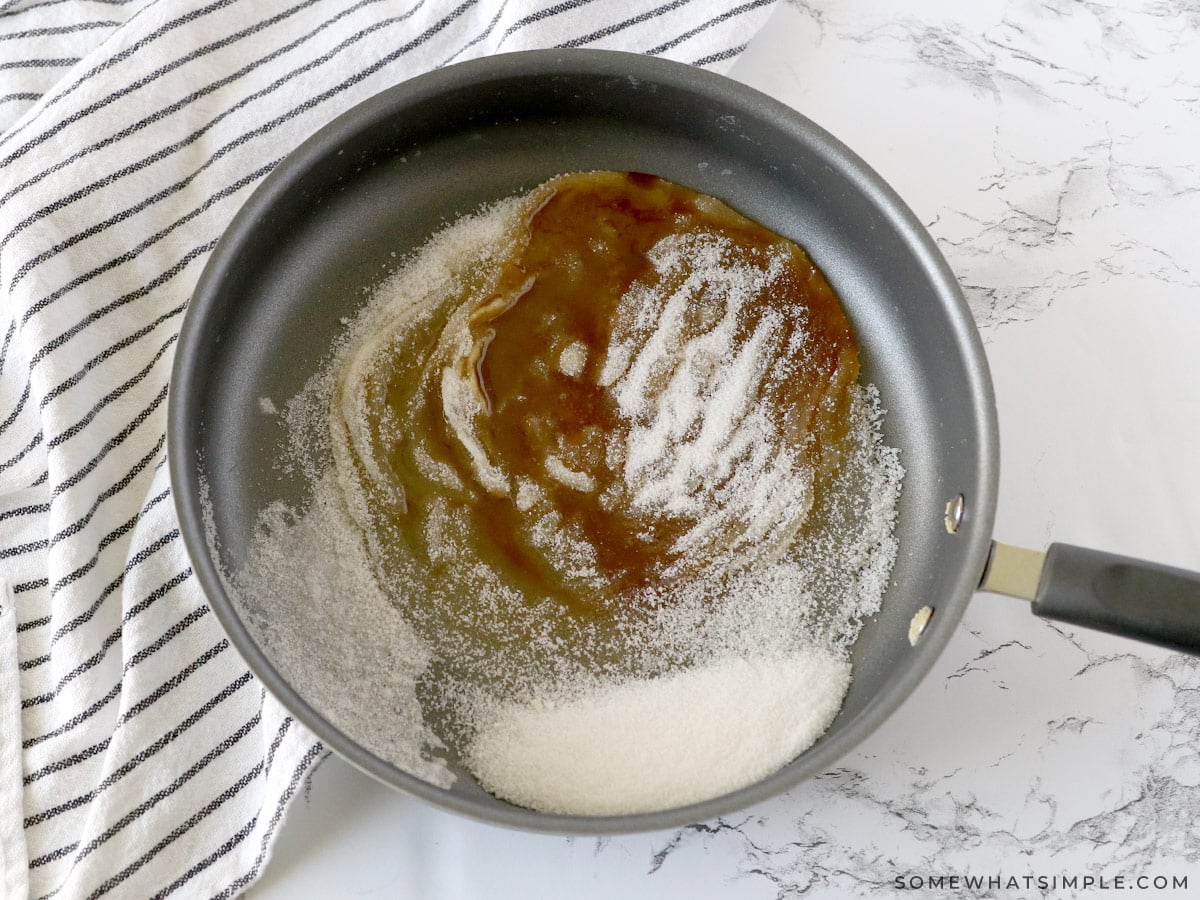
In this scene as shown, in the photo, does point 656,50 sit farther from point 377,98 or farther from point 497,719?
point 497,719

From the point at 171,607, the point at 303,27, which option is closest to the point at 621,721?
the point at 171,607

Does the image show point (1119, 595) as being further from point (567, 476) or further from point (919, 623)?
point (567, 476)

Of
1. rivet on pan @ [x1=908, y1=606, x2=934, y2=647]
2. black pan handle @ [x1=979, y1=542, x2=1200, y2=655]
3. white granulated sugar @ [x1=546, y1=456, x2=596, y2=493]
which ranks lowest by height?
rivet on pan @ [x1=908, y1=606, x2=934, y2=647]

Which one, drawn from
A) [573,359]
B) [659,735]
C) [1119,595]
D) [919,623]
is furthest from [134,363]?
[1119,595]

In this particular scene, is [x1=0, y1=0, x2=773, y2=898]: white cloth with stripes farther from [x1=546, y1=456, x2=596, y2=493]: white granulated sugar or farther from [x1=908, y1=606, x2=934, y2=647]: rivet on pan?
[x1=908, y1=606, x2=934, y2=647]: rivet on pan

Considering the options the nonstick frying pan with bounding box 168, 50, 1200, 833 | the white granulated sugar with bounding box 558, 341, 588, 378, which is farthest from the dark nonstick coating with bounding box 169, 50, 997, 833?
the white granulated sugar with bounding box 558, 341, 588, 378
